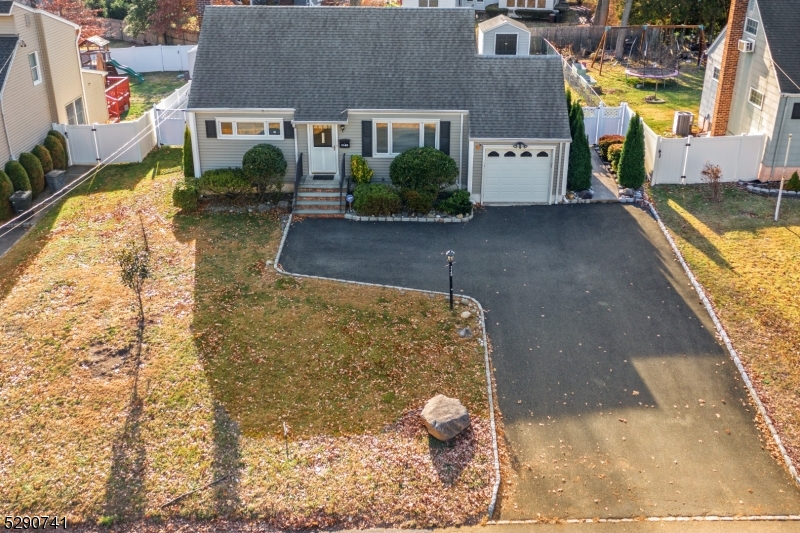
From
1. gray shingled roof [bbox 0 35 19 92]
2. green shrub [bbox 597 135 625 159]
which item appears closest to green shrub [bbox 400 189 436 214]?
green shrub [bbox 597 135 625 159]

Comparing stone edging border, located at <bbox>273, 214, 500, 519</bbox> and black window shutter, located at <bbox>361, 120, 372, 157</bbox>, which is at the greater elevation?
black window shutter, located at <bbox>361, 120, 372, 157</bbox>

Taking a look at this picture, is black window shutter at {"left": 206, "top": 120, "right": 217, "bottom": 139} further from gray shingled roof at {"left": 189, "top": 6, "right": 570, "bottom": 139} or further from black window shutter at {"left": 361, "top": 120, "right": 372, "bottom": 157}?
black window shutter at {"left": 361, "top": 120, "right": 372, "bottom": 157}

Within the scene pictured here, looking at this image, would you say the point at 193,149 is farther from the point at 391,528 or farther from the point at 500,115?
the point at 391,528

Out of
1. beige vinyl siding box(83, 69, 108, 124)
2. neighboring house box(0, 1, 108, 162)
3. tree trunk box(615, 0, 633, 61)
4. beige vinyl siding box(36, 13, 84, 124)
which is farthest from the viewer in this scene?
tree trunk box(615, 0, 633, 61)

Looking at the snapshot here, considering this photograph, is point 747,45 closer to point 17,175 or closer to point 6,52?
point 17,175

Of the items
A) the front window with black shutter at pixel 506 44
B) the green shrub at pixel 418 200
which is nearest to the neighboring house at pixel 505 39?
the front window with black shutter at pixel 506 44

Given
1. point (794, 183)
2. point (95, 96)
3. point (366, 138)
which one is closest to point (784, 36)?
point (794, 183)

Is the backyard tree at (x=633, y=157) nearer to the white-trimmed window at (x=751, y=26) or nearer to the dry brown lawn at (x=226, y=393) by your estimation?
the white-trimmed window at (x=751, y=26)

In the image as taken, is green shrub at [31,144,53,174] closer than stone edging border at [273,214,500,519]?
No
